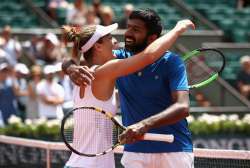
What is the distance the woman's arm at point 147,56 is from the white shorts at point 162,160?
1.90 feet

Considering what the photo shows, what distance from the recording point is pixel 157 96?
17.2 feet

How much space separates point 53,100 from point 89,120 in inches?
274

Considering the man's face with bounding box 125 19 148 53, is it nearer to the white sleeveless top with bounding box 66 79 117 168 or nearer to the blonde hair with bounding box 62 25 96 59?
Answer: the blonde hair with bounding box 62 25 96 59

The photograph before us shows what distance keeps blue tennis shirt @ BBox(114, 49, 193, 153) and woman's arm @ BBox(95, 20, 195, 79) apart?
9.1 inches

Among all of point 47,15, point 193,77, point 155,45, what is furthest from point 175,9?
point 155,45

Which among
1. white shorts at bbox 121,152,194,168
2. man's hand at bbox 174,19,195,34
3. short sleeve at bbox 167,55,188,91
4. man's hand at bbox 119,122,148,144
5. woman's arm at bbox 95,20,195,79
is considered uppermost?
man's hand at bbox 174,19,195,34

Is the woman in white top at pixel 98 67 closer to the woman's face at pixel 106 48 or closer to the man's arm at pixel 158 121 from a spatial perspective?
the woman's face at pixel 106 48

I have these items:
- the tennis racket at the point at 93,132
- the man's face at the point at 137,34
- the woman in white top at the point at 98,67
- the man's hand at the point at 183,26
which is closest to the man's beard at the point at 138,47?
the man's face at the point at 137,34

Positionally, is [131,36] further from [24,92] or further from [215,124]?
[24,92]

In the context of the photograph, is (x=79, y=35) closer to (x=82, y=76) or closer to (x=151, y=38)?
(x=82, y=76)

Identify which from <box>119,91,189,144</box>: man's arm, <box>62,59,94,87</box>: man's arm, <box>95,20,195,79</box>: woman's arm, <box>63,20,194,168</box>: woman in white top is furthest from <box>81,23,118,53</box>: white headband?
<box>119,91,189,144</box>: man's arm

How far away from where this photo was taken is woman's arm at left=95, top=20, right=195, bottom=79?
16.2ft

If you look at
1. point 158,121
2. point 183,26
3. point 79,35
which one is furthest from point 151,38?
point 158,121

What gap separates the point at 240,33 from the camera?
1705cm
